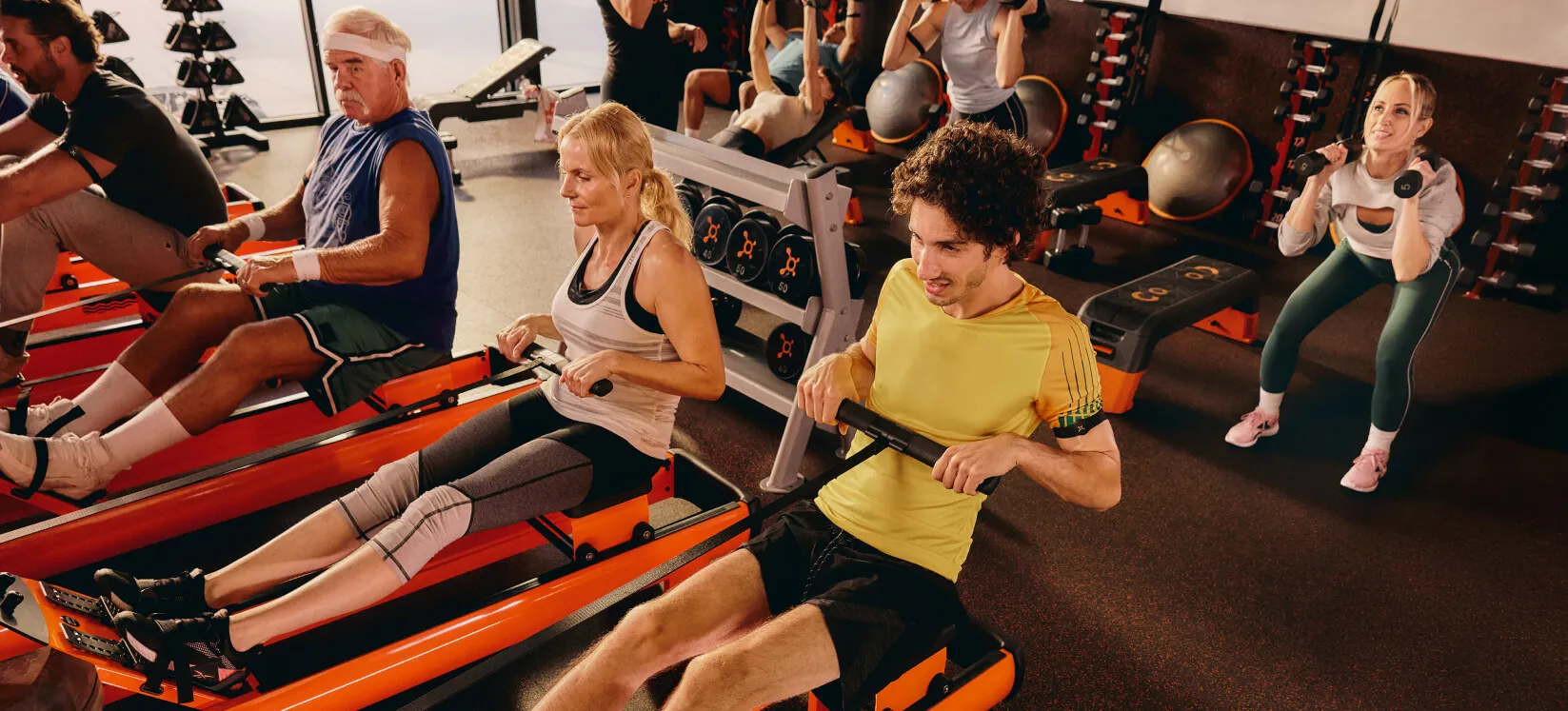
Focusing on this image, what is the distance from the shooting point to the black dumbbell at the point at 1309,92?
4414mm

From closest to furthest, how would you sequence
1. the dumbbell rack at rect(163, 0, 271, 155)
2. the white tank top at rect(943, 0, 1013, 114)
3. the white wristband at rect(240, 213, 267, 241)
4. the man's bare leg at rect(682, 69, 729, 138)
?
1. the white wristband at rect(240, 213, 267, 241)
2. the white tank top at rect(943, 0, 1013, 114)
3. the dumbbell rack at rect(163, 0, 271, 155)
4. the man's bare leg at rect(682, 69, 729, 138)

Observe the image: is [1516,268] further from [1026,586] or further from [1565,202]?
[1026,586]

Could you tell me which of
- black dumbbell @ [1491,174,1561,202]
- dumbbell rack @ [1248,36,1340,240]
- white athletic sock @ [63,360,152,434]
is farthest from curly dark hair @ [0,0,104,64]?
black dumbbell @ [1491,174,1561,202]

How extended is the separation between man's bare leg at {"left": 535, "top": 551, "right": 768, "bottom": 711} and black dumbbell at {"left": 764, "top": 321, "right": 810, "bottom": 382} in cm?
124

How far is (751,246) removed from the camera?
2729 mm

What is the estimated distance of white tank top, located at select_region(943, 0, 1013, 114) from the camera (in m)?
3.95

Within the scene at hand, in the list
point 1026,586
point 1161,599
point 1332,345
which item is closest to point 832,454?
point 1026,586

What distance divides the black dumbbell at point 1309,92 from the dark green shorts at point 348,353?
4.07m

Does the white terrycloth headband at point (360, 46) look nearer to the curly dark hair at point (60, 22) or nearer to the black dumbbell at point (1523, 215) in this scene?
the curly dark hair at point (60, 22)

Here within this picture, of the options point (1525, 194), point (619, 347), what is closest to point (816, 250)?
point (619, 347)

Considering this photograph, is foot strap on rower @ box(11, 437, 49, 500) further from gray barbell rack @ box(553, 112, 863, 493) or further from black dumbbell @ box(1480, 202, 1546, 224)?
black dumbbell @ box(1480, 202, 1546, 224)

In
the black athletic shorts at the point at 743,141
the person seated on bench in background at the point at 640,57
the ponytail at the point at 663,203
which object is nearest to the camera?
the ponytail at the point at 663,203

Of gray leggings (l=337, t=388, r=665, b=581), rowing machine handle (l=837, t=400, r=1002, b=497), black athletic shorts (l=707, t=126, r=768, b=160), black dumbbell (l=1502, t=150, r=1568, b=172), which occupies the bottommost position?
gray leggings (l=337, t=388, r=665, b=581)

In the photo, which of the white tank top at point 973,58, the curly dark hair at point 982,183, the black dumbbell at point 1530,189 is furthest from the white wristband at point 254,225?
the black dumbbell at point 1530,189
